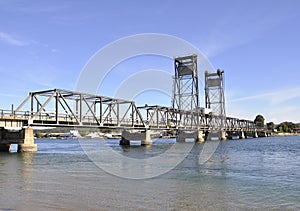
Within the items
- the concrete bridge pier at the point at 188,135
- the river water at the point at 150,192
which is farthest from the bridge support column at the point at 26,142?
the concrete bridge pier at the point at 188,135

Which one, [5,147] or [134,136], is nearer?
[5,147]

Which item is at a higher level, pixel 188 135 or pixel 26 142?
pixel 188 135

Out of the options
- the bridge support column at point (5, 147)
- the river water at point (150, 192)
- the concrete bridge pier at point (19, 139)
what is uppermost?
the concrete bridge pier at point (19, 139)

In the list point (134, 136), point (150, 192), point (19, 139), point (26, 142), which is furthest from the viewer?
point (134, 136)

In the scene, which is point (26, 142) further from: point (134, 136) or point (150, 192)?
point (134, 136)

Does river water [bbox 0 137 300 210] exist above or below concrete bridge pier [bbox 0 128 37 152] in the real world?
below

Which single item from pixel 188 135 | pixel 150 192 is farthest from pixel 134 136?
pixel 150 192

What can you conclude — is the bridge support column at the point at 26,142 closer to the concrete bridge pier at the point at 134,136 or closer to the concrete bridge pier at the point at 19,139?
the concrete bridge pier at the point at 19,139

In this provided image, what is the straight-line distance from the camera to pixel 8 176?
995 inches

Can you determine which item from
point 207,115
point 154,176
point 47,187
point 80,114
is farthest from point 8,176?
point 207,115

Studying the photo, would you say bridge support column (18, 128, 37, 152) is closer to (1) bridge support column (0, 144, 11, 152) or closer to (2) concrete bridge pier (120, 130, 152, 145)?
Result: (1) bridge support column (0, 144, 11, 152)

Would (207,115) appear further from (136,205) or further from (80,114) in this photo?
(136,205)

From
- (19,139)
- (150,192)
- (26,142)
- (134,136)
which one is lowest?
(150,192)

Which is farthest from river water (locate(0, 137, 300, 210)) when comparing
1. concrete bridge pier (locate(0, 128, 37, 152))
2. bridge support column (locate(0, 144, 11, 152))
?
bridge support column (locate(0, 144, 11, 152))
